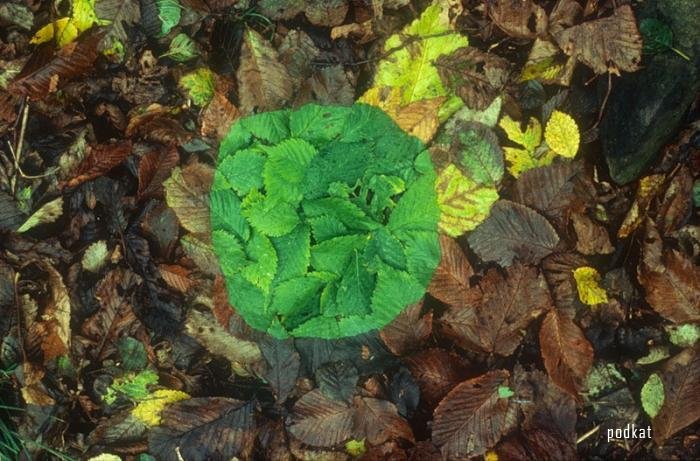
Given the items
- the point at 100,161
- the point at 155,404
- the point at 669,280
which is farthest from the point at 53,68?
the point at 669,280

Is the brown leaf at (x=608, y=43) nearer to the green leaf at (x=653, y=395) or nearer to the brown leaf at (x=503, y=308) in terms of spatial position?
the brown leaf at (x=503, y=308)

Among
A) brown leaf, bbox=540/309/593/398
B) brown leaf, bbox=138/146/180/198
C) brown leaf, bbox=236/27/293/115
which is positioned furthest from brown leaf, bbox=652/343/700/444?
brown leaf, bbox=138/146/180/198

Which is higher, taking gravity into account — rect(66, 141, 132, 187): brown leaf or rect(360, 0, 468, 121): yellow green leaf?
rect(360, 0, 468, 121): yellow green leaf

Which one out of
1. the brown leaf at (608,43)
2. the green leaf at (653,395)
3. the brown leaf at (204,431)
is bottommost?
the brown leaf at (204,431)

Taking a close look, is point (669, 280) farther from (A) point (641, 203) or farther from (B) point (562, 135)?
(B) point (562, 135)

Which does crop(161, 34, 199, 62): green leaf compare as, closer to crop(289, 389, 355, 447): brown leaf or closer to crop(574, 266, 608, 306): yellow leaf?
crop(289, 389, 355, 447): brown leaf

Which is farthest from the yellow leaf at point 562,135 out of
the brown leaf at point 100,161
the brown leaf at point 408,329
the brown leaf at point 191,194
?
the brown leaf at point 100,161

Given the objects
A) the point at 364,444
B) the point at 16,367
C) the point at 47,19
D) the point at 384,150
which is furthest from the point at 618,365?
the point at 47,19
